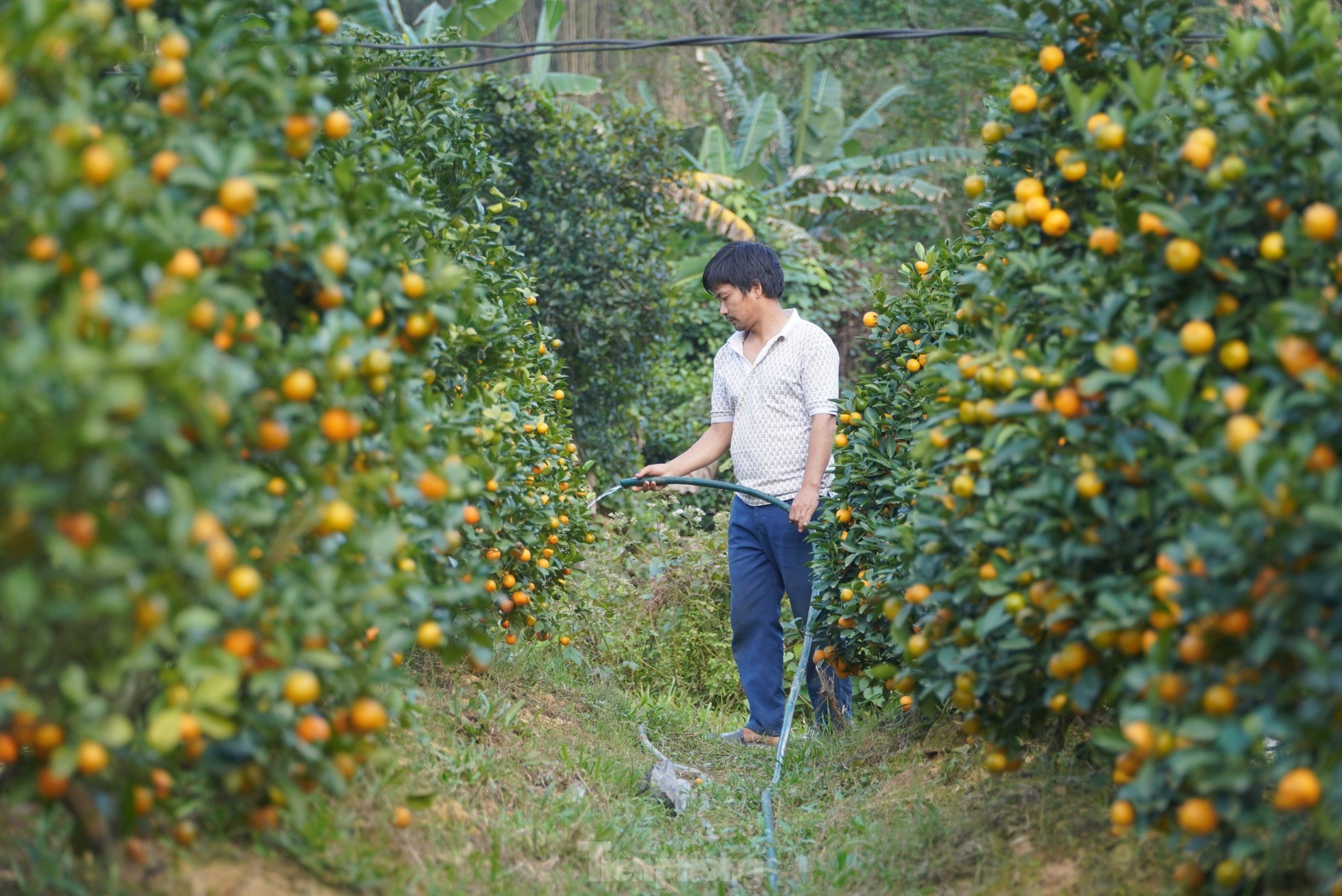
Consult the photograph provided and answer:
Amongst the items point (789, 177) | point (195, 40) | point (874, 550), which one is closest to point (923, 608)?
point (874, 550)

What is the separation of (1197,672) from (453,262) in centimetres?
309

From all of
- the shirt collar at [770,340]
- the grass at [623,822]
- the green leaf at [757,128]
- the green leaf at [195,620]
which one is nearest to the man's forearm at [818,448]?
the shirt collar at [770,340]

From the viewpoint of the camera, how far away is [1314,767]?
1927 mm

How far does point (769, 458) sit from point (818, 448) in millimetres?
273

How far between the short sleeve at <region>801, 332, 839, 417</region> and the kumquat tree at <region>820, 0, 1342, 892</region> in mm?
1444

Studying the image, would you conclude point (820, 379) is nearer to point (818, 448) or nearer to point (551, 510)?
point (818, 448)

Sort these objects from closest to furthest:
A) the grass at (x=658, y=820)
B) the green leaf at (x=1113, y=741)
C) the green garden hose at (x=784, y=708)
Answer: the green leaf at (x=1113, y=741)
the grass at (x=658, y=820)
the green garden hose at (x=784, y=708)

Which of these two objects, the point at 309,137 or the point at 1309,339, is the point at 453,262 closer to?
the point at 309,137

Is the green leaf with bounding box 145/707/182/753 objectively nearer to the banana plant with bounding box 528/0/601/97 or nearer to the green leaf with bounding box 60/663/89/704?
the green leaf with bounding box 60/663/89/704

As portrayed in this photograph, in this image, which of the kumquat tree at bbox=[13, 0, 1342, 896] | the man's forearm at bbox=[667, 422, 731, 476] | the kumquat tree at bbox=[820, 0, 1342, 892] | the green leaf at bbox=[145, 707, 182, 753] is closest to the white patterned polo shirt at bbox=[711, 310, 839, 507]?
the man's forearm at bbox=[667, 422, 731, 476]

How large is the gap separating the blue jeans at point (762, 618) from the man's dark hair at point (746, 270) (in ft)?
3.22

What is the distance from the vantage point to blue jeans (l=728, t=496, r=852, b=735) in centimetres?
497

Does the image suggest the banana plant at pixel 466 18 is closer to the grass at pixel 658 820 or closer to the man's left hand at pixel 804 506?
the man's left hand at pixel 804 506

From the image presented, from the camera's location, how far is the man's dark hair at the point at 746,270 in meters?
4.85
